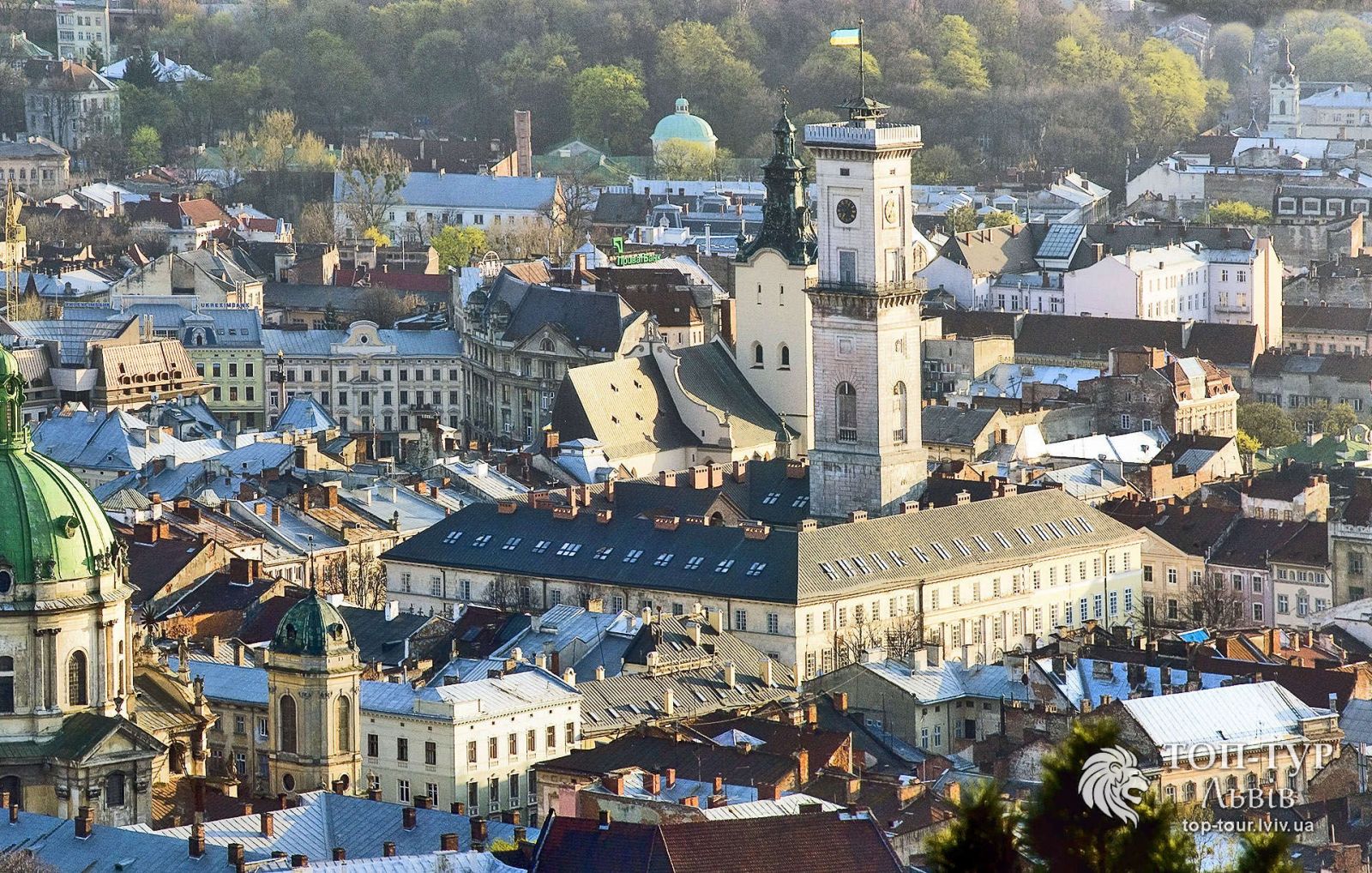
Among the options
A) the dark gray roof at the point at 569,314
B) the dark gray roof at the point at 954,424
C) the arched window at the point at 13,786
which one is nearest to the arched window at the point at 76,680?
the arched window at the point at 13,786

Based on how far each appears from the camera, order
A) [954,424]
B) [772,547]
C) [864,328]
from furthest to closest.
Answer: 1. [954,424]
2. [864,328]
3. [772,547]

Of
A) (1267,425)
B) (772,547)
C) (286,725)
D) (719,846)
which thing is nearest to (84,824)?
(286,725)

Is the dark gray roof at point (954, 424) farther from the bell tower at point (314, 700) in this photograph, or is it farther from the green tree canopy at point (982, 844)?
→ the green tree canopy at point (982, 844)

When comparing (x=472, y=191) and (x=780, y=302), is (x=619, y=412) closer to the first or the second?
(x=780, y=302)

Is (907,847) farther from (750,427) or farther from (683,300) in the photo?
(683,300)

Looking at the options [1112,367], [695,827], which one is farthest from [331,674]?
[1112,367]

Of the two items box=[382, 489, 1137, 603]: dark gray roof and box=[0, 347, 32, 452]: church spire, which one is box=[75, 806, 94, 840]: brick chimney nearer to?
box=[0, 347, 32, 452]: church spire
